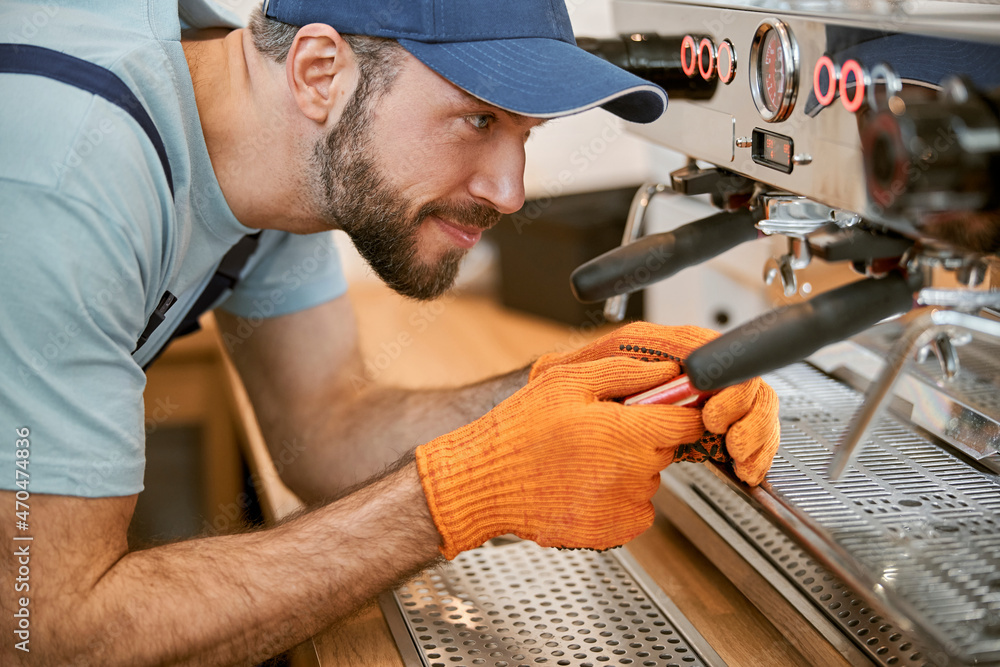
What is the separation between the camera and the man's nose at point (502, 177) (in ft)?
2.46

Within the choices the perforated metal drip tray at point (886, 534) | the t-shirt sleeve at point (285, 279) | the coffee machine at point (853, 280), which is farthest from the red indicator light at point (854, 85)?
the t-shirt sleeve at point (285, 279)

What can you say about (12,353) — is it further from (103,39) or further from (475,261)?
(475,261)

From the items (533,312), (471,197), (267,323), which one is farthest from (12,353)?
(533,312)

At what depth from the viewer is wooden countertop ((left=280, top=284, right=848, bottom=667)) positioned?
648mm

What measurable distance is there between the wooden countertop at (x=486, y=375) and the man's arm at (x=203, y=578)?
0.04 metres

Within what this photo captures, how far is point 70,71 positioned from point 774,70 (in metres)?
0.50

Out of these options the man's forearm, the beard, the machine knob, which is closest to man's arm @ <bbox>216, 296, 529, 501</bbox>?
the man's forearm

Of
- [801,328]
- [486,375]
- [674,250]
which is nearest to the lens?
[801,328]

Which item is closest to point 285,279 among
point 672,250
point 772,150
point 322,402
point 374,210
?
point 322,402

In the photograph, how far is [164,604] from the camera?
61 cm

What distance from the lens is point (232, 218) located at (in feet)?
2.76

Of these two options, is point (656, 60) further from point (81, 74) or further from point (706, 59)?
point (81, 74)

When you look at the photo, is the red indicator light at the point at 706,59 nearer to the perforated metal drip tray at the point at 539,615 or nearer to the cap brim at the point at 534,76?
the cap brim at the point at 534,76

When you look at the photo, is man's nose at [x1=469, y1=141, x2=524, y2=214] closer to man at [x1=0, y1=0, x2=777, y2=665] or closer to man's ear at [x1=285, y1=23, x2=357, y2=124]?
man at [x1=0, y1=0, x2=777, y2=665]
